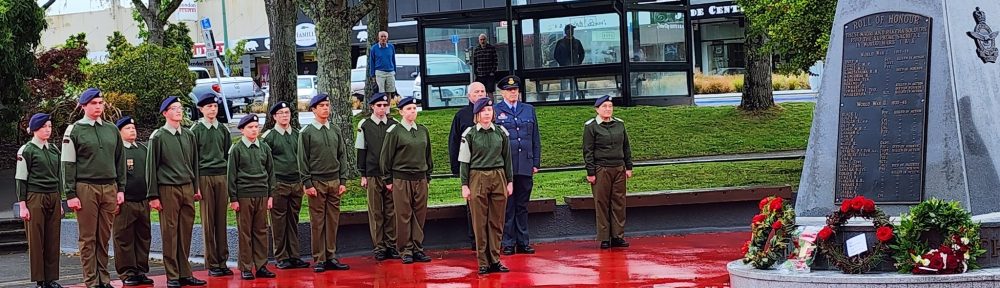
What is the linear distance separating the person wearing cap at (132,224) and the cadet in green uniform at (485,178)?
125 inches

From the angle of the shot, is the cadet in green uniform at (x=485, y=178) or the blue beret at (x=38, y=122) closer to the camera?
the blue beret at (x=38, y=122)

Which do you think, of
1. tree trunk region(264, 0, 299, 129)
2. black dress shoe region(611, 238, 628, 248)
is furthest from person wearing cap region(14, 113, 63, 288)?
tree trunk region(264, 0, 299, 129)

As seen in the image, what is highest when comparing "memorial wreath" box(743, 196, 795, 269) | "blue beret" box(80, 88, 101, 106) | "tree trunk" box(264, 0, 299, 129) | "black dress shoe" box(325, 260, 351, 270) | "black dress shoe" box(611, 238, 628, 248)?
"tree trunk" box(264, 0, 299, 129)

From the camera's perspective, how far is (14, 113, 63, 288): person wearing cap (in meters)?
13.5

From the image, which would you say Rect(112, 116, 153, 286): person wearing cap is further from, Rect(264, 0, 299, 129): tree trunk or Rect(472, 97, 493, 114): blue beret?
Rect(264, 0, 299, 129): tree trunk

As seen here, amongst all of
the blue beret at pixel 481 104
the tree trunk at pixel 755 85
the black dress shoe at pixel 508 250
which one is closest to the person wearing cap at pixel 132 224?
the blue beret at pixel 481 104

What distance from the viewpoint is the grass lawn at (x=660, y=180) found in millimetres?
18938

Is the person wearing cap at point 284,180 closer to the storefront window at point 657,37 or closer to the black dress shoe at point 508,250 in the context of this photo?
the black dress shoe at point 508,250

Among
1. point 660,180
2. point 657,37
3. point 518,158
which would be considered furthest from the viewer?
point 657,37

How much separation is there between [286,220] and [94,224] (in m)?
2.14

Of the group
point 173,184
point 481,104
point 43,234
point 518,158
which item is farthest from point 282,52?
point 43,234

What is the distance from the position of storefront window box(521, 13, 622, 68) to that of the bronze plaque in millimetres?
15416

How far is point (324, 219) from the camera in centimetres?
1488

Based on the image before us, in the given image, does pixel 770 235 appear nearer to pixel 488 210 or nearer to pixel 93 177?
pixel 488 210
